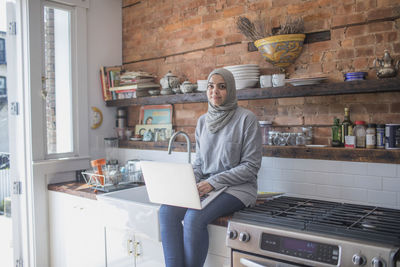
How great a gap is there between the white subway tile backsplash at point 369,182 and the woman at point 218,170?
0.67 meters

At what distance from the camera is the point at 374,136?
2.27 m

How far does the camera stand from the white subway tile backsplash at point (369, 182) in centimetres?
224

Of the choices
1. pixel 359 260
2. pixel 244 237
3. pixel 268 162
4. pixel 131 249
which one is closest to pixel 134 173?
pixel 131 249

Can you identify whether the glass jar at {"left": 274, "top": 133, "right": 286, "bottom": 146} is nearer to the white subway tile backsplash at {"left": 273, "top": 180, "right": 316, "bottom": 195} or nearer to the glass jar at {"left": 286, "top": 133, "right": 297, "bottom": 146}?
the glass jar at {"left": 286, "top": 133, "right": 297, "bottom": 146}

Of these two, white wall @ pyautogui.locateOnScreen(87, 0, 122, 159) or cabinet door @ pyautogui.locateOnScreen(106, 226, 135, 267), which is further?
white wall @ pyautogui.locateOnScreen(87, 0, 122, 159)

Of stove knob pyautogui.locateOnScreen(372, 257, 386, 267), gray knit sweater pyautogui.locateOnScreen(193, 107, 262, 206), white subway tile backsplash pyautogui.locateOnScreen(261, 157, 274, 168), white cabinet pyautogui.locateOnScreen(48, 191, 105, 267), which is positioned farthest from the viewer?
white cabinet pyautogui.locateOnScreen(48, 191, 105, 267)

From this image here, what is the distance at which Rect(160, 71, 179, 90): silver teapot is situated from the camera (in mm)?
3266

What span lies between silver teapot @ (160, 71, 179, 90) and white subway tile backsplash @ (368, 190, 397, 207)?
1805mm

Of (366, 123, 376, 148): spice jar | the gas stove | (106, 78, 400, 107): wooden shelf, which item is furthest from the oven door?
(106, 78, 400, 107): wooden shelf

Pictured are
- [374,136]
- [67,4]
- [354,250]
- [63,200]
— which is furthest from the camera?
[67,4]

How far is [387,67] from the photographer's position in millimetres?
2174

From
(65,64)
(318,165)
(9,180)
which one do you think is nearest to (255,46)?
(318,165)

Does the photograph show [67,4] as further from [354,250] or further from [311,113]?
[354,250]

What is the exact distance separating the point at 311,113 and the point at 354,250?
127 centimetres
